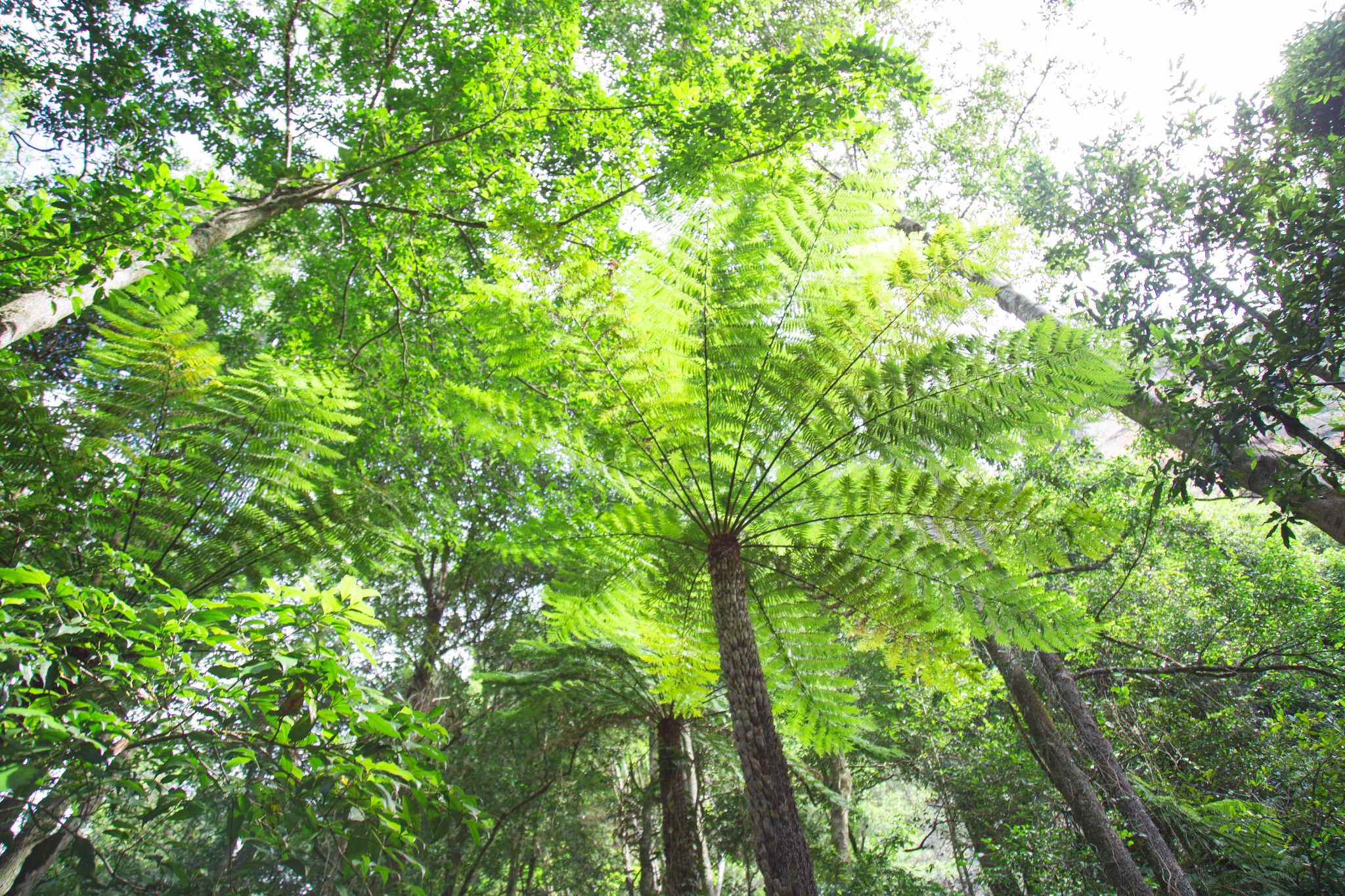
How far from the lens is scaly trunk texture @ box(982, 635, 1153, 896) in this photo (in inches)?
179

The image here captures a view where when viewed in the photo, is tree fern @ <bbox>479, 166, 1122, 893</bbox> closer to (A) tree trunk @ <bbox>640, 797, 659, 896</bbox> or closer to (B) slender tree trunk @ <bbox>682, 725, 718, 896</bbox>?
(B) slender tree trunk @ <bbox>682, 725, 718, 896</bbox>

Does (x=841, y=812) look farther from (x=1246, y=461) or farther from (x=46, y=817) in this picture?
(x=46, y=817)

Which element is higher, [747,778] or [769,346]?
[769,346]

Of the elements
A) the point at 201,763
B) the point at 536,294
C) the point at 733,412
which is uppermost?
the point at 536,294

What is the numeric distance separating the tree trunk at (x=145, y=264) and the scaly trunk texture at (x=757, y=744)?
258 cm

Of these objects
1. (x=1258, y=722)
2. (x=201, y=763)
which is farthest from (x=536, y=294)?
(x=1258, y=722)

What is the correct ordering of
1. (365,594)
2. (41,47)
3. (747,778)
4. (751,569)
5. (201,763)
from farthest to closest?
(41,47) → (751,569) → (747,778) → (365,594) → (201,763)

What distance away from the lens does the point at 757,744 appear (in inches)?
74.0

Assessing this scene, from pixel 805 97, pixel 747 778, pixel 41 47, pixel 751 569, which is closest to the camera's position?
pixel 747 778

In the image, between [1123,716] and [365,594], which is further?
[1123,716]

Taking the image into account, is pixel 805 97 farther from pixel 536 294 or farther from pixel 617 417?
pixel 617 417

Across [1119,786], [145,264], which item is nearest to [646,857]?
[1119,786]

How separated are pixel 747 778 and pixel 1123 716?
8241 millimetres

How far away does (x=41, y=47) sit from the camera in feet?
16.4
